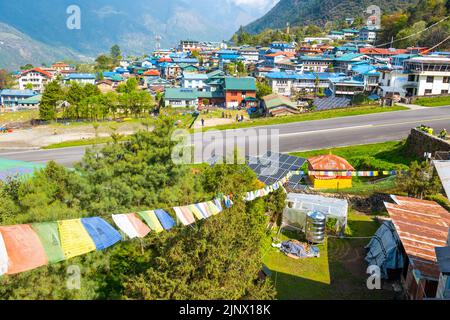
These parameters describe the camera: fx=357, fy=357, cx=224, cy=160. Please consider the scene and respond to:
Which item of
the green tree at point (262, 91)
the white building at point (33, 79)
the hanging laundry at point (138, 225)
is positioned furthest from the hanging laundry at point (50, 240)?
the white building at point (33, 79)

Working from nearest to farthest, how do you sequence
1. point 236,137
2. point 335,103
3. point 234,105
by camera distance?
point 236,137
point 335,103
point 234,105

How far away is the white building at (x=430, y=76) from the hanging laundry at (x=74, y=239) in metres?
42.8

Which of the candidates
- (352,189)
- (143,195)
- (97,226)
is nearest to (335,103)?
(352,189)

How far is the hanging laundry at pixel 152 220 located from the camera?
8.52 metres

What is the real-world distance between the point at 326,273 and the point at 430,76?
37363mm

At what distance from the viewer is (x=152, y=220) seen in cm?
860

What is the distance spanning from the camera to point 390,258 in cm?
1114

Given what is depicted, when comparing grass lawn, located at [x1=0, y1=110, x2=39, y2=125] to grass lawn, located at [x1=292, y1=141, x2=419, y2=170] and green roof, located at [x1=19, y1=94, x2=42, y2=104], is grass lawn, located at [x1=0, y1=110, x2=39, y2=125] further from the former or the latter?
grass lawn, located at [x1=292, y1=141, x2=419, y2=170]

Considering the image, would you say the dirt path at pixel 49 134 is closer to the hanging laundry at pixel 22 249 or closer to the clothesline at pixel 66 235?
the clothesline at pixel 66 235

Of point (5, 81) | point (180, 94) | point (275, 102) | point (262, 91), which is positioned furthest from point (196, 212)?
point (5, 81)
